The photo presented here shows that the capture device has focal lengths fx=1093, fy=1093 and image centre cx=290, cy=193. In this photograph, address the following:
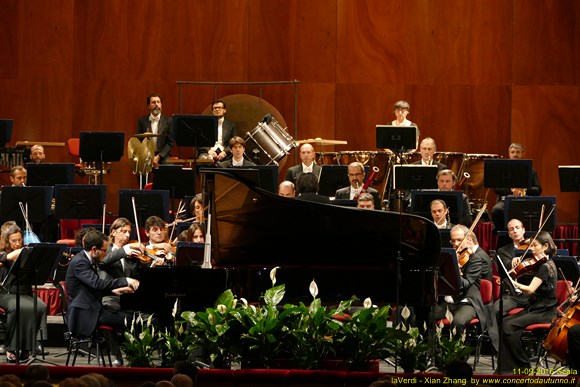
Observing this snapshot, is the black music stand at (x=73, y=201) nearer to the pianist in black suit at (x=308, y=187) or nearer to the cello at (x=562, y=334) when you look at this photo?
the pianist in black suit at (x=308, y=187)

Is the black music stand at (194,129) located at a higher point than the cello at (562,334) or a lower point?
higher

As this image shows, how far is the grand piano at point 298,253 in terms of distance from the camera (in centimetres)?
698

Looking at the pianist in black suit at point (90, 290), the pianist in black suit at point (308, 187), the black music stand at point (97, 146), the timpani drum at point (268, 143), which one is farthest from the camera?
the timpani drum at point (268, 143)

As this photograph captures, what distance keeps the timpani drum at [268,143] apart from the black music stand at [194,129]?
5.54ft

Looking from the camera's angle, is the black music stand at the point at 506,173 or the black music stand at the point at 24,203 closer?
the black music stand at the point at 24,203

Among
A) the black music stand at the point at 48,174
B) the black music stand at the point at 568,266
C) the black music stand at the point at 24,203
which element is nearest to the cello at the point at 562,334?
the black music stand at the point at 568,266

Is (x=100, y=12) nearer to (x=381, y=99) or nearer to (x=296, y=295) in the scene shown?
(x=381, y=99)

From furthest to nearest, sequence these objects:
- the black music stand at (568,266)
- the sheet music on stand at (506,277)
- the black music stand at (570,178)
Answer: the black music stand at (570,178) → the black music stand at (568,266) → the sheet music on stand at (506,277)

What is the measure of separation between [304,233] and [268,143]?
571 cm

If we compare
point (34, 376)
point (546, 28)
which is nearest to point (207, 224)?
point (34, 376)

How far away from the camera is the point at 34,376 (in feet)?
15.6

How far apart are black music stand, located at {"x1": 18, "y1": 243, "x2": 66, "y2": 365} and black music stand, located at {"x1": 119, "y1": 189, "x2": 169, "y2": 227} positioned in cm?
192

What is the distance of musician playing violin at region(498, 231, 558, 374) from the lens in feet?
26.8

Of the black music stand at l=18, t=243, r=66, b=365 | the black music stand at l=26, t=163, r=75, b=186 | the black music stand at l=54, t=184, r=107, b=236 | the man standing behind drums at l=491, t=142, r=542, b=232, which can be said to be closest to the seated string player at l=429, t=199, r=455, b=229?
the man standing behind drums at l=491, t=142, r=542, b=232
